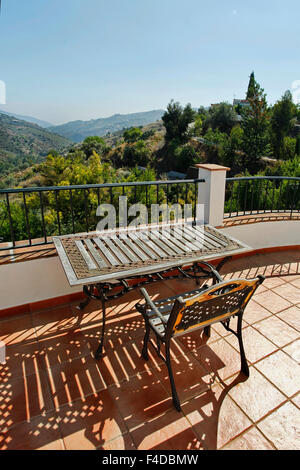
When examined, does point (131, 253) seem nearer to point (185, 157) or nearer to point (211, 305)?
point (211, 305)

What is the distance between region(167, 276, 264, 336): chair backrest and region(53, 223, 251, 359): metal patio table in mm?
397

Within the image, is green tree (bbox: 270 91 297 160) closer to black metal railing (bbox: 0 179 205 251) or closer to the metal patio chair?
black metal railing (bbox: 0 179 205 251)

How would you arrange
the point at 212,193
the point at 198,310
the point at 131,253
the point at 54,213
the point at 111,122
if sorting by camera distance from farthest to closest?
the point at 111,122 → the point at 54,213 → the point at 212,193 → the point at 131,253 → the point at 198,310

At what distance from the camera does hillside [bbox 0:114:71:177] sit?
38.6 m

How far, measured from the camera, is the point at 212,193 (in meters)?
3.14

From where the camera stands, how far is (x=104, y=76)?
66.1 metres

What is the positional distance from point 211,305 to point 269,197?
18.0 feet

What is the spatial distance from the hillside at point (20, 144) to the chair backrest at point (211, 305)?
38.6 metres

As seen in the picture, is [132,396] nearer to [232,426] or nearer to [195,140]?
[232,426]

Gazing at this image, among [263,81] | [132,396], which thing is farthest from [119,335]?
[263,81]

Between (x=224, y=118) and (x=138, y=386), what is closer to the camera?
(x=138, y=386)

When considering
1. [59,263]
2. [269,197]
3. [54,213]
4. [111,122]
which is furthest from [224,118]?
[111,122]

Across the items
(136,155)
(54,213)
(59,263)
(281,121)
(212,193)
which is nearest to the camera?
(59,263)

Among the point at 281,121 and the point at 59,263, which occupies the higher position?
the point at 281,121
